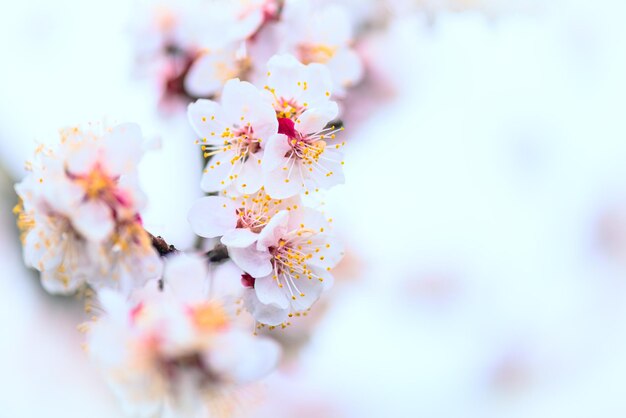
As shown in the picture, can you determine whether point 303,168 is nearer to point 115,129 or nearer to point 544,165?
point 115,129

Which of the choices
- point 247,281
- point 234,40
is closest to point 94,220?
point 247,281

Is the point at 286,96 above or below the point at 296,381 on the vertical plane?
above

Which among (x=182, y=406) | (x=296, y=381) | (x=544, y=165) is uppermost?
(x=182, y=406)

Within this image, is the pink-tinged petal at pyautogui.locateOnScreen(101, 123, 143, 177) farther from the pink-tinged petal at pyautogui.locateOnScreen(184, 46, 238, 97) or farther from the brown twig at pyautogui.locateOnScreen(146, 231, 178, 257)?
the pink-tinged petal at pyautogui.locateOnScreen(184, 46, 238, 97)

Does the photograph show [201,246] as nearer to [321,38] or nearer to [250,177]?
[250,177]

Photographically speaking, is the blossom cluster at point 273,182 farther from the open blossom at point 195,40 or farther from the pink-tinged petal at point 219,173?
the open blossom at point 195,40

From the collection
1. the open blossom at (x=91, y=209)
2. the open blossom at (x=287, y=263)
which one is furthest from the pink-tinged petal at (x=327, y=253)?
the open blossom at (x=91, y=209)

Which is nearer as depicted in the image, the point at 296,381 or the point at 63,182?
the point at 63,182

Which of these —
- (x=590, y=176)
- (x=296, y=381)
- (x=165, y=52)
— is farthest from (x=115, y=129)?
(x=590, y=176)
